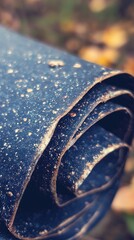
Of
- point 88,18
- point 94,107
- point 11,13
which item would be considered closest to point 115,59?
point 88,18

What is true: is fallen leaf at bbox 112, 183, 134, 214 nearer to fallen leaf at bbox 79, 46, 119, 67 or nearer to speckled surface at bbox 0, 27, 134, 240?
speckled surface at bbox 0, 27, 134, 240

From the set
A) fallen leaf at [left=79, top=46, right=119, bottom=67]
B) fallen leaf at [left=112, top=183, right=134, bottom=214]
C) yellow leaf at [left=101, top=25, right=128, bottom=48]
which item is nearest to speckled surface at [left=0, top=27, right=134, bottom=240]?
fallen leaf at [left=112, top=183, right=134, bottom=214]

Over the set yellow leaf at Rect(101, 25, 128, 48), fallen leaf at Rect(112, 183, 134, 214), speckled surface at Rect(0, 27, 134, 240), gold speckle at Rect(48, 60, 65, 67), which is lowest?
fallen leaf at Rect(112, 183, 134, 214)

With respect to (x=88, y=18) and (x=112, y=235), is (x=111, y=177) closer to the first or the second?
(x=112, y=235)

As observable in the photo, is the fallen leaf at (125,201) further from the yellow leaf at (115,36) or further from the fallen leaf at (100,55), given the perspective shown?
the yellow leaf at (115,36)

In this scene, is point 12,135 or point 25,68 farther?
point 25,68
